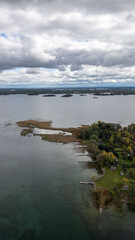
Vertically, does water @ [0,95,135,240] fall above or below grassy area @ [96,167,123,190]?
below

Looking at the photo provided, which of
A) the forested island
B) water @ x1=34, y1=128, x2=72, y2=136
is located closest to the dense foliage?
the forested island

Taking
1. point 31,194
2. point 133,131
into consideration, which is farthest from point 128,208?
point 133,131

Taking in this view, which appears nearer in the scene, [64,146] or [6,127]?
[64,146]

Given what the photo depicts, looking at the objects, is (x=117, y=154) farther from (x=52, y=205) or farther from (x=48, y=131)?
(x=48, y=131)

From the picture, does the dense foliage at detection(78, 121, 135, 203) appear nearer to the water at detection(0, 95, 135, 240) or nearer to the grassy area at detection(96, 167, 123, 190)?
the grassy area at detection(96, 167, 123, 190)

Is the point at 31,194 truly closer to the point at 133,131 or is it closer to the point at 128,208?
the point at 128,208

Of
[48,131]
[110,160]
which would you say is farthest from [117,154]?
[48,131]

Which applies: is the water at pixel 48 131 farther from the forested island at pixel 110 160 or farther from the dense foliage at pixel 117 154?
the dense foliage at pixel 117 154
